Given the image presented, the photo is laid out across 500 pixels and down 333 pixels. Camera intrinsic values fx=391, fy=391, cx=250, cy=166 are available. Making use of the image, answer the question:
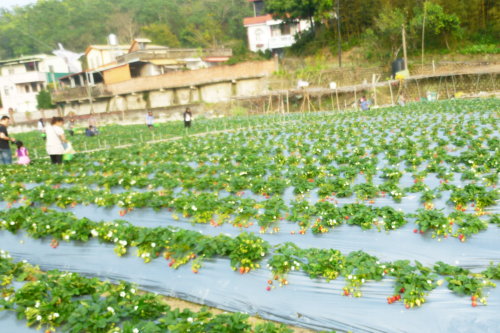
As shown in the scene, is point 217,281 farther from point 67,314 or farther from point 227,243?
point 67,314

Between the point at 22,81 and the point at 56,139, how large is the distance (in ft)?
168

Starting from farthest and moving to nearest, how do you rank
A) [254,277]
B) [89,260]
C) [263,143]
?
[263,143] → [89,260] → [254,277]

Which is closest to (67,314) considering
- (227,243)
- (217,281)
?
(217,281)

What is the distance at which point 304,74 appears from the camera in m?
38.0

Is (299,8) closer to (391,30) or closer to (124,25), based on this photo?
(391,30)

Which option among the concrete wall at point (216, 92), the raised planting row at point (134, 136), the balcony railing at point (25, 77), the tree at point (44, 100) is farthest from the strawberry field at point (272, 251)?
the balcony railing at point (25, 77)

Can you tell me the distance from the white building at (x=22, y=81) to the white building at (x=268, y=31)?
29208mm

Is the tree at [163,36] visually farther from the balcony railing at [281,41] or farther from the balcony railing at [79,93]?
the balcony railing at [281,41]

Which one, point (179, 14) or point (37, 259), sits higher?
point (179, 14)

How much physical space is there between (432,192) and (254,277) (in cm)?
369

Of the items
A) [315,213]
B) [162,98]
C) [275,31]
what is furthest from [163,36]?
[315,213]

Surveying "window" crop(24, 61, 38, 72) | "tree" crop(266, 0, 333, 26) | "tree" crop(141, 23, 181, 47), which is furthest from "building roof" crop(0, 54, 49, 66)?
"tree" crop(266, 0, 333, 26)

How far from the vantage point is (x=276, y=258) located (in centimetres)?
455

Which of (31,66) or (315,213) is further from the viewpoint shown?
(31,66)
